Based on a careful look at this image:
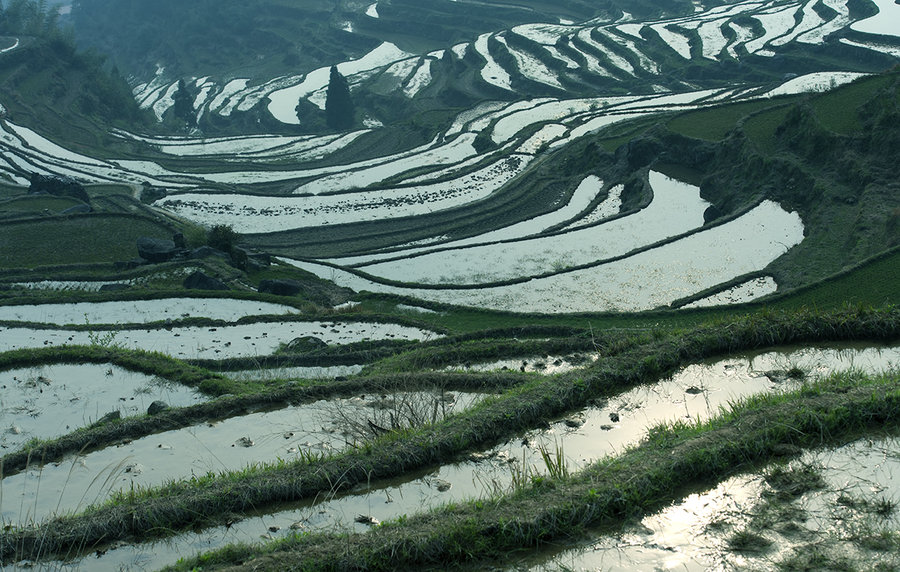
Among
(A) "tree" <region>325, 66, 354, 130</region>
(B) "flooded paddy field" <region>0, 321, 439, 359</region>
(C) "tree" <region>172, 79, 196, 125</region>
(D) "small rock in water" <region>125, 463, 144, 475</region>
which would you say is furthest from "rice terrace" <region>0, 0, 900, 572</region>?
(C) "tree" <region>172, 79, 196, 125</region>

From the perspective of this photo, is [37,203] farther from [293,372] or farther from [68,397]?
[293,372]

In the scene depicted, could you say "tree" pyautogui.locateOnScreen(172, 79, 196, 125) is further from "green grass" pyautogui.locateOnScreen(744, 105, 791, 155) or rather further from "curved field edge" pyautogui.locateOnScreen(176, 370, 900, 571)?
"curved field edge" pyautogui.locateOnScreen(176, 370, 900, 571)

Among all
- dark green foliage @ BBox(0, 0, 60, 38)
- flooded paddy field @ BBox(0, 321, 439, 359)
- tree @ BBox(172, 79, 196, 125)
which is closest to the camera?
flooded paddy field @ BBox(0, 321, 439, 359)

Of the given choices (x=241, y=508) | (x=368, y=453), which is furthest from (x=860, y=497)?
(x=241, y=508)

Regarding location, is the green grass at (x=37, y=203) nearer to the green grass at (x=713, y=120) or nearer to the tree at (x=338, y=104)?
the green grass at (x=713, y=120)

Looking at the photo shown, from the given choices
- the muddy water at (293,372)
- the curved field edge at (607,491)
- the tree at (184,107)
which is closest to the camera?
the curved field edge at (607,491)

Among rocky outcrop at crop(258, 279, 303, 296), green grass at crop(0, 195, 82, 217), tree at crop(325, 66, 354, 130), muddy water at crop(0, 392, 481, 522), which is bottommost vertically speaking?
rocky outcrop at crop(258, 279, 303, 296)

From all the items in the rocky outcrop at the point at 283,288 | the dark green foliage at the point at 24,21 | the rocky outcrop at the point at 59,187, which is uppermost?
the dark green foliage at the point at 24,21

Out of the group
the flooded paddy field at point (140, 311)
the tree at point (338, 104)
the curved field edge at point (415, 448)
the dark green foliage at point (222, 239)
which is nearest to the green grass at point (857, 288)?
the curved field edge at point (415, 448)
